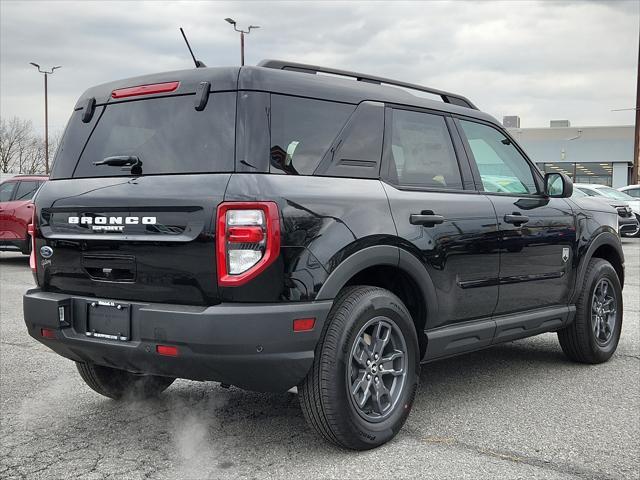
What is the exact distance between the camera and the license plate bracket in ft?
11.7

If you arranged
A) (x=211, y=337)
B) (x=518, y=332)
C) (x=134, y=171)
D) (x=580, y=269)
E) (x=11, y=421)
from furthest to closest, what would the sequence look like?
1. (x=580, y=269)
2. (x=518, y=332)
3. (x=11, y=421)
4. (x=134, y=171)
5. (x=211, y=337)

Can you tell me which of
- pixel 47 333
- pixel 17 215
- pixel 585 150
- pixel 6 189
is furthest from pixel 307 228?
pixel 585 150

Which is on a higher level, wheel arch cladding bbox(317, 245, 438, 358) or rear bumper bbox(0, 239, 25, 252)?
wheel arch cladding bbox(317, 245, 438, 358)

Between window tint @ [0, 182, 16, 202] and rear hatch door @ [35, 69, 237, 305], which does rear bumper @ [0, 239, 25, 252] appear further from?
rear hatch door @ [35, 69, 237, 305]

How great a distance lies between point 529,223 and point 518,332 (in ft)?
2.37

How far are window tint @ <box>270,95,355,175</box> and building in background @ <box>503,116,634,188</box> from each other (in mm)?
41375

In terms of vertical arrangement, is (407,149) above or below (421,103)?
below

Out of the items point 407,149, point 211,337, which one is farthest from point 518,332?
point 211,337

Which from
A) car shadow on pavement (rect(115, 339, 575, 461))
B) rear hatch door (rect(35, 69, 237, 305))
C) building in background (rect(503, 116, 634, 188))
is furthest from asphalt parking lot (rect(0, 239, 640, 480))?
building in background (rect(503, 116, 634, 188))

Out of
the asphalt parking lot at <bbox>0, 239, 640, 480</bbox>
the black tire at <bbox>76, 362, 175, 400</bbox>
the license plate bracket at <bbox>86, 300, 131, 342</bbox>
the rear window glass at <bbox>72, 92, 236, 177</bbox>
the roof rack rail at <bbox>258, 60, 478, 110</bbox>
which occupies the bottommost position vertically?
the asphalt parking lot at <bbox>0, 239, 640, 480</bbox>

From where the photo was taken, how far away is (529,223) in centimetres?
498

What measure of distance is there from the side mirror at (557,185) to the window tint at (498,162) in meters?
0.10

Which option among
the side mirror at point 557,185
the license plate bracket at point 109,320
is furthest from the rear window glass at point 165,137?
the side mirror at point 557,185

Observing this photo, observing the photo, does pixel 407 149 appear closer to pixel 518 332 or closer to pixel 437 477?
pixel 518 332
